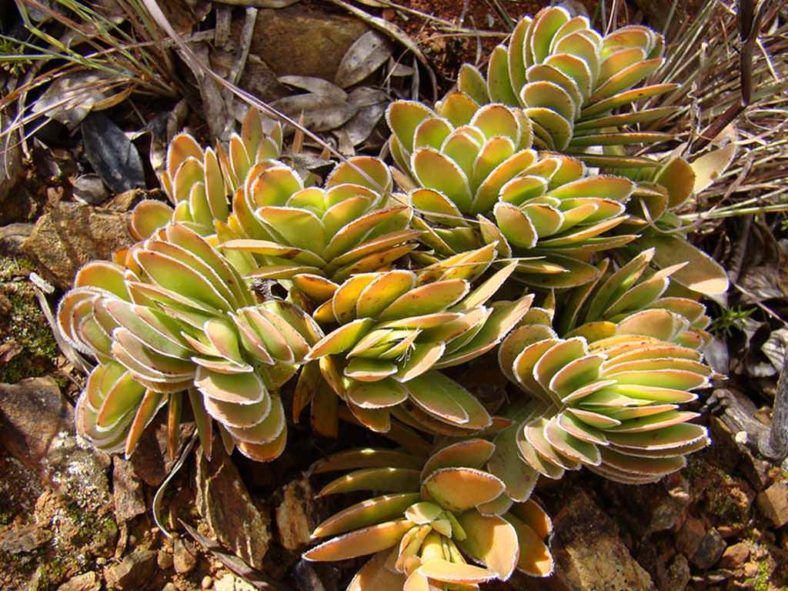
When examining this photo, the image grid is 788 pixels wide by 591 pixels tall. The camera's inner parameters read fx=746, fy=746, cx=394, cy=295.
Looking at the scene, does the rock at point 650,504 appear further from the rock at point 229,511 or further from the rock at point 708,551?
the rock at point 229,511

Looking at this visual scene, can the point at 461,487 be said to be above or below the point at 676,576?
above

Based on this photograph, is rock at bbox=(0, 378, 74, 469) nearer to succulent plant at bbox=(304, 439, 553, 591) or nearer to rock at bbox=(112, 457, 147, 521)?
rock at bbox=(112, 457, 147, 521)

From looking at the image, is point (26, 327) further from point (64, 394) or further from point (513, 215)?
point (513, 215)

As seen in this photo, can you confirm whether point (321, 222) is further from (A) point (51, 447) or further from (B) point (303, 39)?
(B) point (303, 39)

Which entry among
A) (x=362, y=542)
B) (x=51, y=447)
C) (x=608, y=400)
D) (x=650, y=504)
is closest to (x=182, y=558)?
(x=51, y=447)

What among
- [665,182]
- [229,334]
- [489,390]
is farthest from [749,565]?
[229,334]
